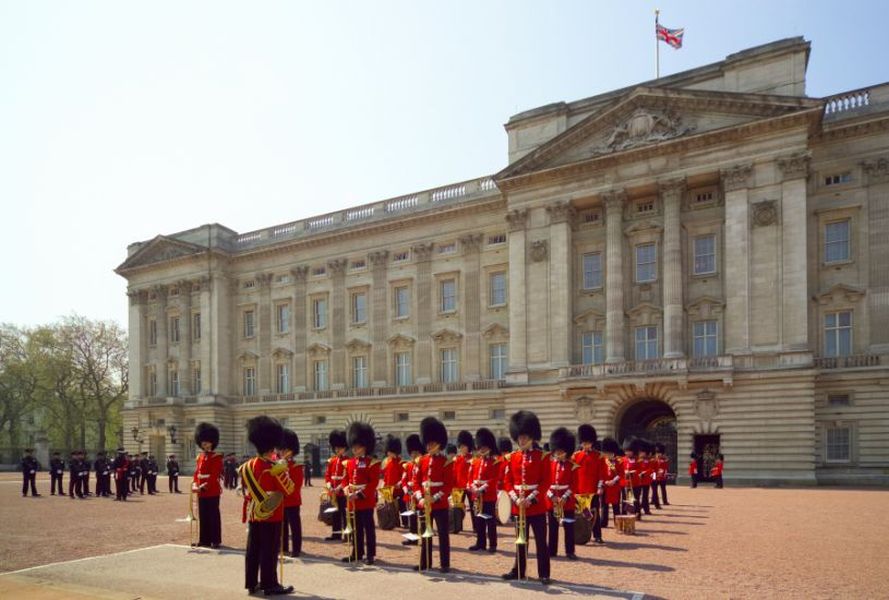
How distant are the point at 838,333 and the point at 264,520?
95.5 ft

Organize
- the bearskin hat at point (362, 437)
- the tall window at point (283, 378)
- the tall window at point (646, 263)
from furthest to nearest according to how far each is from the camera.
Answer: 1. the tall window at point (283, 378)
2. the tall window at point (646, 263)
3. the bearskin hat at point (362, 437)

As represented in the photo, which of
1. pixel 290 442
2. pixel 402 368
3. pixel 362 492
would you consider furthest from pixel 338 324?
pixel 362 492

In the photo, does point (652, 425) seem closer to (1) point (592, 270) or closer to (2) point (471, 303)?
(1) point (592, 270)

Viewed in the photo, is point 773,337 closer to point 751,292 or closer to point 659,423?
point 751,292

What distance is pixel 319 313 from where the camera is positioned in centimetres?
4831

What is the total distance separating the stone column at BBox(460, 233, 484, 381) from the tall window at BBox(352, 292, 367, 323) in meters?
7.66

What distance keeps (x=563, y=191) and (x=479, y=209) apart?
629 centimetres

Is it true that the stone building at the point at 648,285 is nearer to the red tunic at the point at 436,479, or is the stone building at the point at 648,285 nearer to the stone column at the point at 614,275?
the stone column at the point at 614,275

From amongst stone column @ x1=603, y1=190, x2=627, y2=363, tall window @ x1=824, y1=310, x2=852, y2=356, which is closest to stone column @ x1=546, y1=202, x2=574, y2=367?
stone column @ x1=603, y1=190, x2=627, y2=363

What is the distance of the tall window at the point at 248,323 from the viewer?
51188 mm

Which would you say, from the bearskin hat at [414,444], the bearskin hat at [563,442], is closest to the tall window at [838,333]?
the bearskin hat at [414,444]

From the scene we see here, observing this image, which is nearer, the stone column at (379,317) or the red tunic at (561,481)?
the red tunic at (561,481)

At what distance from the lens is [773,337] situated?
30.7 metres

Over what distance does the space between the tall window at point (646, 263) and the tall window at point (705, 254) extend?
76.7 inches
